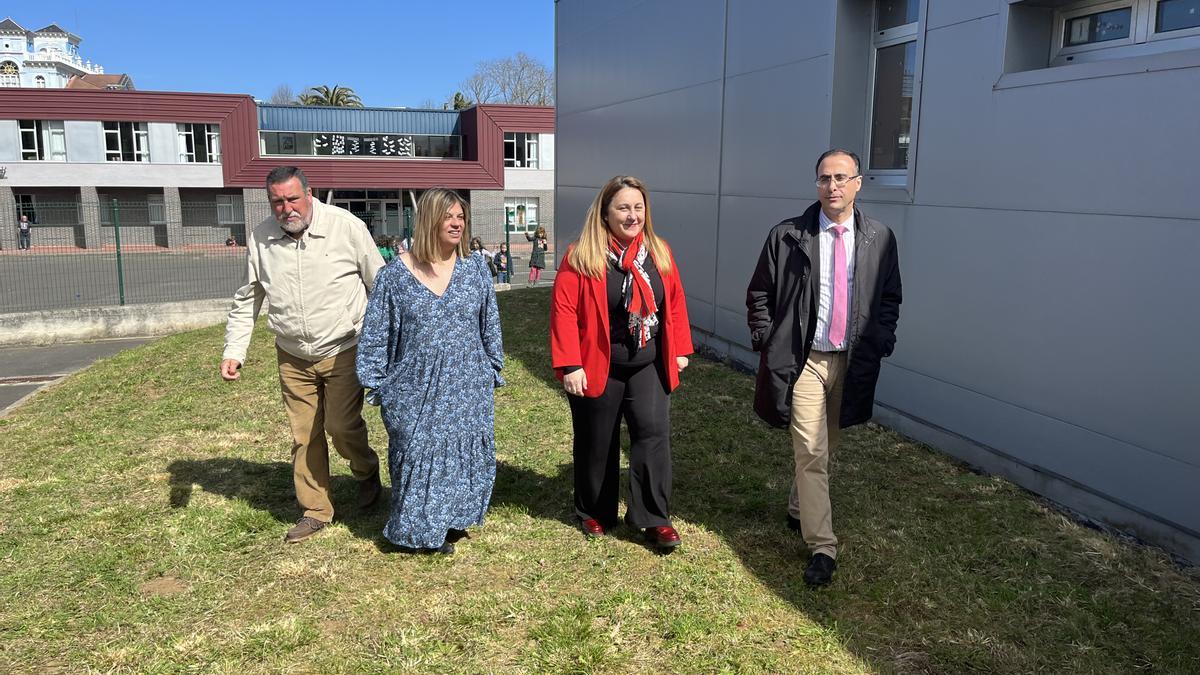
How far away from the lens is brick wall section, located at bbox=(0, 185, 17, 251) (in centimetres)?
3446

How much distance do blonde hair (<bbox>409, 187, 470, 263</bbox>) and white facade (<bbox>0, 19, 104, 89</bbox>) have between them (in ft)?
410

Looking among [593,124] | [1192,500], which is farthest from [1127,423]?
[593,124]

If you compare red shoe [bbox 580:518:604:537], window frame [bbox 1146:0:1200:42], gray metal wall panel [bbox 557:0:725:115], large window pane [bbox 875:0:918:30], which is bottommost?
red shoe [bbox 580:518:604:537]

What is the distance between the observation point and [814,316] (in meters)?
4.15

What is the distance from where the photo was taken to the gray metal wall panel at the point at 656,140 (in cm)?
957

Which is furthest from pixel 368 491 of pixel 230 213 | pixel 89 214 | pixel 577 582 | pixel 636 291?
pixel 89 214

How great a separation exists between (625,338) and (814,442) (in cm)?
103

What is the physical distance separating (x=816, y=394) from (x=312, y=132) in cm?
4155

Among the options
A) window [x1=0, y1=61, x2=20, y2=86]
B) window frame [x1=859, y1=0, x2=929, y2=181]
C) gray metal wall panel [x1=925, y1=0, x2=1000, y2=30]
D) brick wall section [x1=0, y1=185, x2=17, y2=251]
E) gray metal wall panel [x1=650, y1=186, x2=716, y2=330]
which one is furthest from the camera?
window [x1=0, y1=61, x2=20, y2=86]

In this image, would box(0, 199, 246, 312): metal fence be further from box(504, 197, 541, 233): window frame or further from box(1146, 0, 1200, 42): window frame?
box(504, 197, 541, 233): window frame

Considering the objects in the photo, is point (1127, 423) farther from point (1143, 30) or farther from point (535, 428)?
point (535, 428)

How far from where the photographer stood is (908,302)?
645cm

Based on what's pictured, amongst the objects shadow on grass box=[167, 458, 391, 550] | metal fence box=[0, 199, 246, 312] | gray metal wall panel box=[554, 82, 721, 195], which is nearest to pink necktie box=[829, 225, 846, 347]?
Answer: shadow on grass box=[167, 458, 391, 550]

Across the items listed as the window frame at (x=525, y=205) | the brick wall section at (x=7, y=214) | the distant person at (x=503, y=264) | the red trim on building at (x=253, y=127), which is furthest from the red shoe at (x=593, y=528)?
the window frame at (x=525, y=205)
